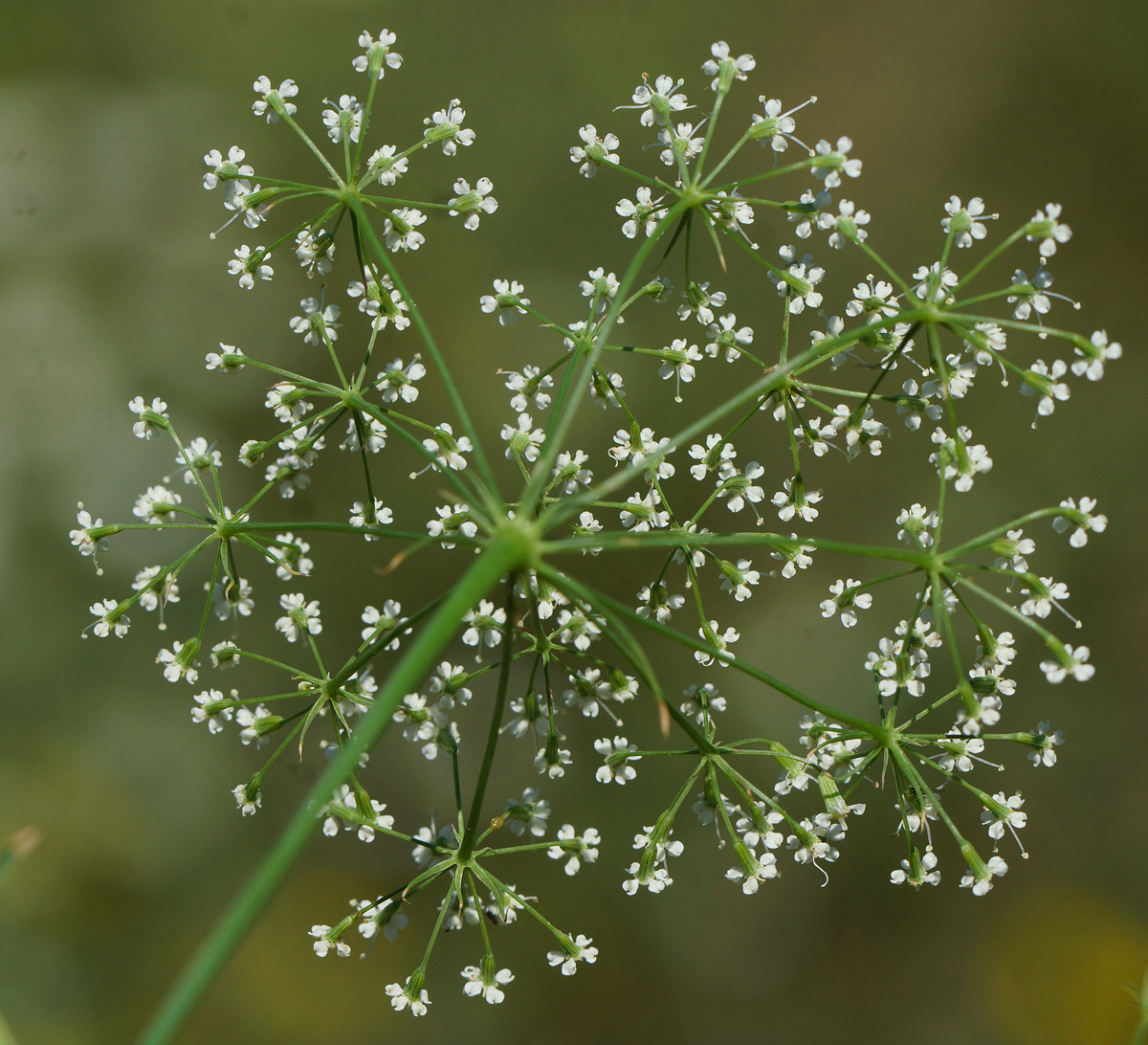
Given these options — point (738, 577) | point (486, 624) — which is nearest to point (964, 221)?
point (738, 577)

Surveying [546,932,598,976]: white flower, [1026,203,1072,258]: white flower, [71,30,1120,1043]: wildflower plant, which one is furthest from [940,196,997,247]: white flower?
[546,932,598,976]: white flower

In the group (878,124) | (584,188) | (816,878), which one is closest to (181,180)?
(584,188)

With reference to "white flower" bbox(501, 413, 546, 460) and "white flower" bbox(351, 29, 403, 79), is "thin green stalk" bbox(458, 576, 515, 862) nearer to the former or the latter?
"white flower" bbox(501, 413, 546, 460)

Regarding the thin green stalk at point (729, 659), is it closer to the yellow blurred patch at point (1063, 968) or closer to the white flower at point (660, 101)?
the white flower at point (660, 101)

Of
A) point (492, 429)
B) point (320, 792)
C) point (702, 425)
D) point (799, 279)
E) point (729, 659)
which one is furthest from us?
point (492, 429)

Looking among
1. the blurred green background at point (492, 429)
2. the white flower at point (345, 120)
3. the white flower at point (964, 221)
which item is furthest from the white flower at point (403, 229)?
the blurred green background at point (492, 429)

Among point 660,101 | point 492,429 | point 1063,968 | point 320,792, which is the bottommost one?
point 320,792

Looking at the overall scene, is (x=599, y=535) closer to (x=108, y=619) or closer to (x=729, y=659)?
(x=729, y=659)
